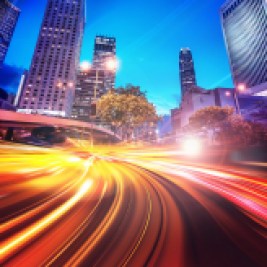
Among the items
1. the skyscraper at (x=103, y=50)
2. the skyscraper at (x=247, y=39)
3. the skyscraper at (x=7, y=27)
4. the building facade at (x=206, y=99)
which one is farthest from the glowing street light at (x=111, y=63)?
the skyscraper at (x=7, y=27)

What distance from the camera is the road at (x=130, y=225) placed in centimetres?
212

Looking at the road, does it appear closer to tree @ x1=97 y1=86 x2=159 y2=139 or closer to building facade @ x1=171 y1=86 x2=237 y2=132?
tree @ x1=97 y1=86 x2=159 y2=139

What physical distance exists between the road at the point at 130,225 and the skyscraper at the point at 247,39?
144478 mm

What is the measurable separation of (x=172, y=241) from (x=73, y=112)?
145m

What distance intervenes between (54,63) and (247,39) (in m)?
151

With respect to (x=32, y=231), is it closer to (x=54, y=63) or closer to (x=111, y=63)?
(x=111, y=63)

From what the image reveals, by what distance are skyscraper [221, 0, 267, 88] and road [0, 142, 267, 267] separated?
14448 cm

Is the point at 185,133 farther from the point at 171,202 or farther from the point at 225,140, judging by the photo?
the point at 171,202

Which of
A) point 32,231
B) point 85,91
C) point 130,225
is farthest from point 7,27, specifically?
point 130,225

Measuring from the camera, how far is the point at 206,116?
1613 inches

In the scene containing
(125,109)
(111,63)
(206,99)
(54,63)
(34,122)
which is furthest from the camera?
(54,63)

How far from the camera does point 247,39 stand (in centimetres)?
12319

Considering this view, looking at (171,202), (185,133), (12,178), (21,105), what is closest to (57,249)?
(171,202)

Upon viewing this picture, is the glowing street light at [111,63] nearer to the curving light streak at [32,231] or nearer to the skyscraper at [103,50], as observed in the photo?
the curving light streak at [32,231]
